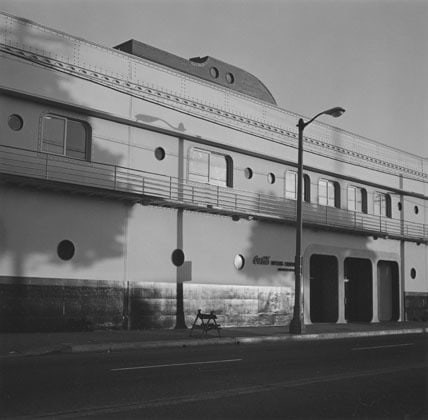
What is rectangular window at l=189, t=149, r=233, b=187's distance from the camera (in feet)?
87.3

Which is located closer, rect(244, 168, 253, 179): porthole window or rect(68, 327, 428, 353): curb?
rect(68, 327, 428, 353): curb

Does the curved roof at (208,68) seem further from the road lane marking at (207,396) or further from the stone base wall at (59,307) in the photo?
the road lane marking at (207,396)

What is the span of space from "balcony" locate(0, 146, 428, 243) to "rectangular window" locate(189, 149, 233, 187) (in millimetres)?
400

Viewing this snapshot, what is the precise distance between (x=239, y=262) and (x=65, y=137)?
965 cm

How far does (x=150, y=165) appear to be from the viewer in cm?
2480

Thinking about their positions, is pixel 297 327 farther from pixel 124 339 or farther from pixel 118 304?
pixel 124 339

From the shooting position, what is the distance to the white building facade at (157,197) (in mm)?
20969

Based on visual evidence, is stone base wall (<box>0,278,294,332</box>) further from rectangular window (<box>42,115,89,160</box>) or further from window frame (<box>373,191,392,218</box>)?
window frame (<box>373,191,392,218</box>)

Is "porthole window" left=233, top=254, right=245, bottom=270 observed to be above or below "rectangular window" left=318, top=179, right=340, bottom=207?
below

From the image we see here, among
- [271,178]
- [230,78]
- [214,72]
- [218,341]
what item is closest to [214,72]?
[214,72]

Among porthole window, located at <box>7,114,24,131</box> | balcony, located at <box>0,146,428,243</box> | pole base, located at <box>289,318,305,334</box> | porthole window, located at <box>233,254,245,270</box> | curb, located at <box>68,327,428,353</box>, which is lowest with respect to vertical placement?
curb, located at <box>68,327,428,353</box>

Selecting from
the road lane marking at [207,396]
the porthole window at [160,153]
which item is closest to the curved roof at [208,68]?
the porthole window at [160,153]

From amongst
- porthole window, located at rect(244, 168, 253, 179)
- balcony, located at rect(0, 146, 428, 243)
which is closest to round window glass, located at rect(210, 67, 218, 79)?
porthole window, located at rect(244, 168, 253, 179)

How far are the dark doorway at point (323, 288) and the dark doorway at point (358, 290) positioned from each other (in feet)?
7.85
